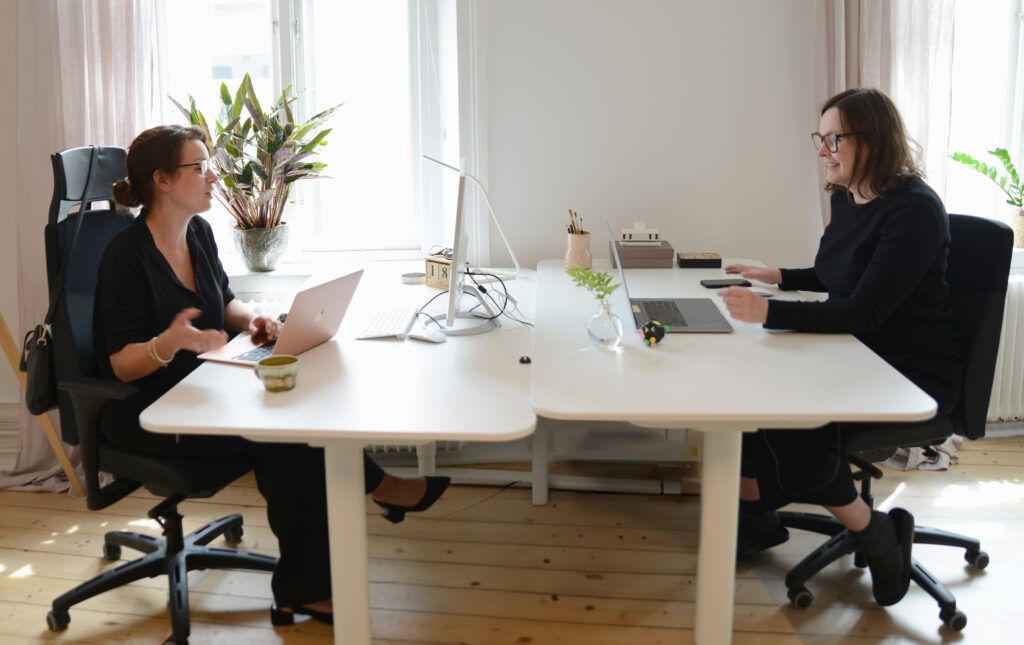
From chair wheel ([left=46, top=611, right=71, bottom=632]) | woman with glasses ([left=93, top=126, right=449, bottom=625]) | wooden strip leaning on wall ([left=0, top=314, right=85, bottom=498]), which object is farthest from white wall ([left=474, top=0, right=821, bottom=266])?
chair wheel ([left=46, top=611, right=71, bottom=632])

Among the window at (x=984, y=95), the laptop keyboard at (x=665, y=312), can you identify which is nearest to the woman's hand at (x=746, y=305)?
the laptop keyboard at (x=665, y=312)

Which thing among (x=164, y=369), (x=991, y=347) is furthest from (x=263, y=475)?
(x=991, y=347)

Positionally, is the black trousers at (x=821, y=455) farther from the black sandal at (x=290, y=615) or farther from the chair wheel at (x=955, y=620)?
the black sandal at (x=290, y=615)

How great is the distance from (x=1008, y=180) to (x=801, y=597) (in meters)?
2.04

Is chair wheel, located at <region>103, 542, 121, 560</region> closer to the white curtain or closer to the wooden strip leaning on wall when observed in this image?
the wooden strip leaning on wall

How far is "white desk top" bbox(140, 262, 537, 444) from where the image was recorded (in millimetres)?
1607

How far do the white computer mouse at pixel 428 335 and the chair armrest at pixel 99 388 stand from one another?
0.67 meters

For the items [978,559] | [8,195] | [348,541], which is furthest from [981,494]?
[8,195]

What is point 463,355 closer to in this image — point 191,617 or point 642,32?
point 191,617

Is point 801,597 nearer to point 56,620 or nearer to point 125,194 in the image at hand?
point 56,620

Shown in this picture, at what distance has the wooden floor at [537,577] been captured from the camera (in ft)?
7.22

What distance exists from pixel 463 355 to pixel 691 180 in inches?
58.3

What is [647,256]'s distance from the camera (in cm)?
297

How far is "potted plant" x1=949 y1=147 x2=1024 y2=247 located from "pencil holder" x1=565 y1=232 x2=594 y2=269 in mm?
1412
